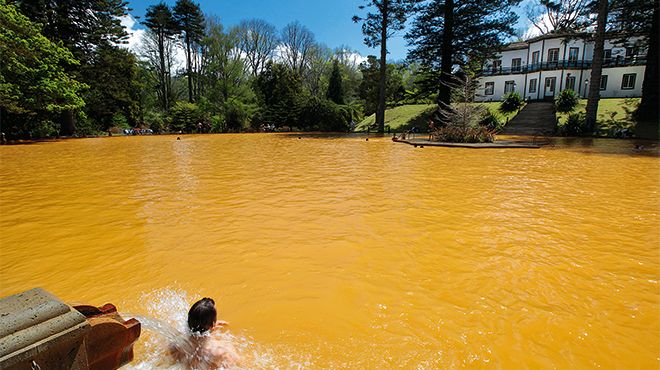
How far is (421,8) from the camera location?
27.5 m

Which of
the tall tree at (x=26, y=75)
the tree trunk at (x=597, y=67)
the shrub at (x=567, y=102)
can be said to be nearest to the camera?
the tall tree at (x=26, y=75)

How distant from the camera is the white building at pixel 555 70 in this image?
36.0 m

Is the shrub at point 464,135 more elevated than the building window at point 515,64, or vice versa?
the building window at point 515,64

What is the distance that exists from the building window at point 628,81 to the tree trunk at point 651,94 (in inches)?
678

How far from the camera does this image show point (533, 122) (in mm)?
28250

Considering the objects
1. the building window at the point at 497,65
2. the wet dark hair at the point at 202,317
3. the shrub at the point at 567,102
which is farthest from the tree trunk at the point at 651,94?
the wet dark hair at the point at 202,317

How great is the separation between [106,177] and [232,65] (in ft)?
129

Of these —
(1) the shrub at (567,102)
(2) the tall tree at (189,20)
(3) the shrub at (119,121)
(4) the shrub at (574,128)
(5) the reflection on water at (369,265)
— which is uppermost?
(2) the tall tree at (189,20)

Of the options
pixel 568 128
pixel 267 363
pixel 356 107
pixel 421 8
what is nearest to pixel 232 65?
pixel 356 107

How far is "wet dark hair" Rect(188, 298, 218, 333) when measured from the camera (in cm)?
255

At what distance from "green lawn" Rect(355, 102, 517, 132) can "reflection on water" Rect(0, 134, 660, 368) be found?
24991mm

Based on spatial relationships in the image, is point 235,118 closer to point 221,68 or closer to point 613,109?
point 221,68

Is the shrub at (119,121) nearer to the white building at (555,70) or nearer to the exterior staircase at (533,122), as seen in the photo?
the exterior staircase at (533,122)

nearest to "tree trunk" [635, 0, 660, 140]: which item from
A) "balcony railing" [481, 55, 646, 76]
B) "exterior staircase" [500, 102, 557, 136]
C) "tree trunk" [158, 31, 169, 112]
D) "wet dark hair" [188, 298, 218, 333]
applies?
"exterior staircase" [500, 102, 557, 136]
